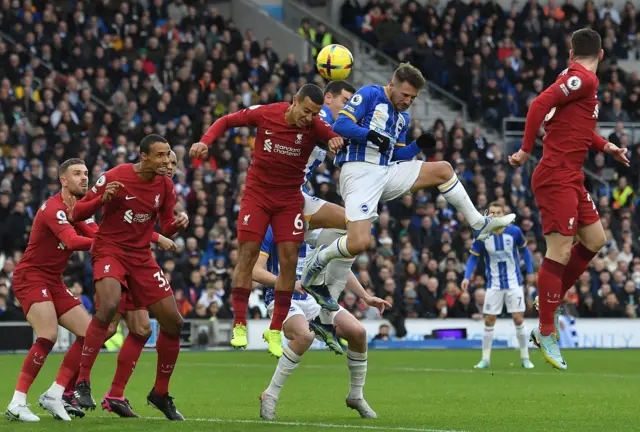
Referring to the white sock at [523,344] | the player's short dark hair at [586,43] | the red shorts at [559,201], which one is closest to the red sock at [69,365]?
the red shorts at [559,201]

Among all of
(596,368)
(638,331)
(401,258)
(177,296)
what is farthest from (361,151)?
(638,331)

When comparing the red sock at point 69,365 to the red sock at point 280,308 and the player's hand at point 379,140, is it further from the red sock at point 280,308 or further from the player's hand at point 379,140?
the player's hand at point 379,140

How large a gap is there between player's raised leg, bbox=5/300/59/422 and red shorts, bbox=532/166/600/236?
16.5ft

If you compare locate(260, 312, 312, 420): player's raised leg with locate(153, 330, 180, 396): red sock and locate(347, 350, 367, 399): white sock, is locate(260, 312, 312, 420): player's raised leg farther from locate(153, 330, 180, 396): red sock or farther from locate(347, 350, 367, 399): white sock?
locate(153, 330, 180, 396): red sock

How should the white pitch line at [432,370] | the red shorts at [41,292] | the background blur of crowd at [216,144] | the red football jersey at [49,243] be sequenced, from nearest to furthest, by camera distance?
the red football jersey at [49,243] < the red shorts at [41,292] < the white pitch line at [432,370] < the background blur of crowd at [216,144]

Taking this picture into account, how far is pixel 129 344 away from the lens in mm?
12570

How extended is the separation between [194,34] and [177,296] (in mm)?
8731

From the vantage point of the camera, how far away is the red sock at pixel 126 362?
12.3 meters

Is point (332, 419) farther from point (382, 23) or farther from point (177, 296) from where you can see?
point (382, 23)

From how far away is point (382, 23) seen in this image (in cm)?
3438

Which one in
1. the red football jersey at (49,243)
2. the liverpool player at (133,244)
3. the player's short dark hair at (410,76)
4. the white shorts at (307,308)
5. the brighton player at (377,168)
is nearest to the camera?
the liverpool player at (133,244)

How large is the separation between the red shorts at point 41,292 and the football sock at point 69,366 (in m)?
0.47

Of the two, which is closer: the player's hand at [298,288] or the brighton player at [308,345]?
the brighton player at [308,345]

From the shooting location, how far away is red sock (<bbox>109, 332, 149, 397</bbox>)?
12.3 metres
